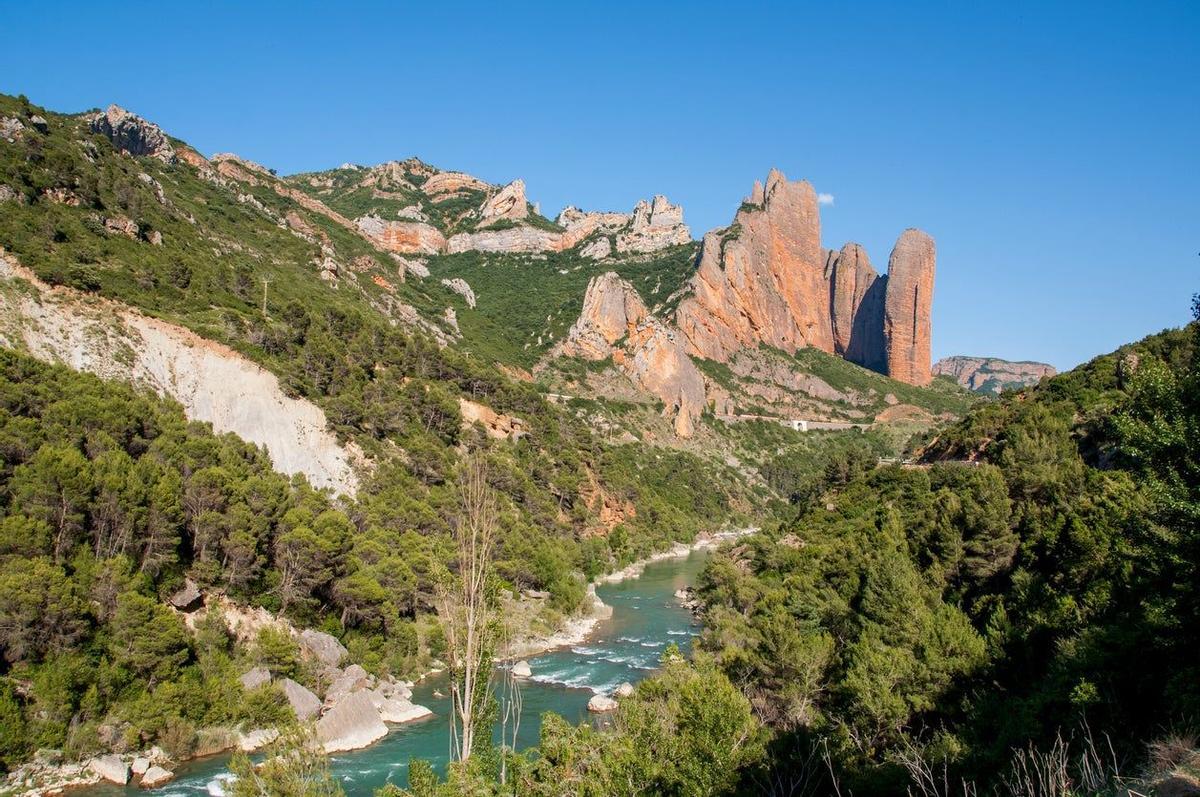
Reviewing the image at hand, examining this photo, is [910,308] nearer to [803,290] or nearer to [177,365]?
[803,290]

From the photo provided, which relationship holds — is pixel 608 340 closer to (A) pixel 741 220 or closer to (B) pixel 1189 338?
(A) pixel 741 220

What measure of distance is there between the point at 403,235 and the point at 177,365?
113 m

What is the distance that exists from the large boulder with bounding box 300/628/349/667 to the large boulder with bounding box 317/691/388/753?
376cm

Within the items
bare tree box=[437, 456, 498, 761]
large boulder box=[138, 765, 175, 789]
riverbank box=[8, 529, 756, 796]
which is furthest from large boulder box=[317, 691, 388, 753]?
bare tree box=[437, 456, 498, 761]

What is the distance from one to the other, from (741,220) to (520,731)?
151 meters

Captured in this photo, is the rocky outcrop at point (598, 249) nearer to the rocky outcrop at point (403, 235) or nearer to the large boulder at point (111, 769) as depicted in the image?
the rocky outcrop at point (403, 235)

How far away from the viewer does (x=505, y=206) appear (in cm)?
16862

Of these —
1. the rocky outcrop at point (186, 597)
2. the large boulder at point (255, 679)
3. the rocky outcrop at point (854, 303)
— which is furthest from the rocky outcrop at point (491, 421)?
→ the rocky outcrop at point (854, 303)

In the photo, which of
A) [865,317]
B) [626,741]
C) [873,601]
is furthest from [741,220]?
[626,741]

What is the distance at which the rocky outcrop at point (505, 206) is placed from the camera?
545 ft

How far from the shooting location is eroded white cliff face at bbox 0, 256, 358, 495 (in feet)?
120

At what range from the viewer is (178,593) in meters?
27.8

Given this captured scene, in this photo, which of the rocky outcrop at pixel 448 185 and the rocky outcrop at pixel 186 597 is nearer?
the rocky outcrop at pixel 186 597

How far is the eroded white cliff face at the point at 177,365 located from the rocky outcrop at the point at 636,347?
74016mm
